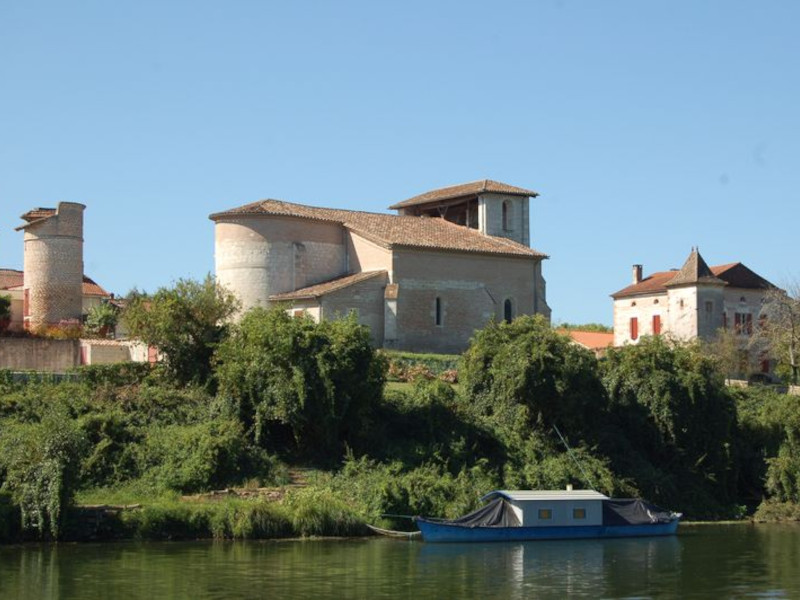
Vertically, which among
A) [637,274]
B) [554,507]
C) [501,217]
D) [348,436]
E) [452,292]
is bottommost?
[554,507]

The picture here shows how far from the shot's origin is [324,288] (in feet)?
185

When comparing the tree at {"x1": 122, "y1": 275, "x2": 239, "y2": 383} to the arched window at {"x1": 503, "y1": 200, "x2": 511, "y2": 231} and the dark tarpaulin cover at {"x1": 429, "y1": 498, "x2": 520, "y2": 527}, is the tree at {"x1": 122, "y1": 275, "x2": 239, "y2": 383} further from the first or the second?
the arched window at {"x1": 503, "y1": 200, "x2": 511, "y2": 231}

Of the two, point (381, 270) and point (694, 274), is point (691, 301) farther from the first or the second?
point (381, 270)

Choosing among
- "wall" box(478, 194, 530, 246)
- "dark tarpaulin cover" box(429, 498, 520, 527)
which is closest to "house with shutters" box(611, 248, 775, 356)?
"wall" box(478, 194, 530, 246)

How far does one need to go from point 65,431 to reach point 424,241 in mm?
28954

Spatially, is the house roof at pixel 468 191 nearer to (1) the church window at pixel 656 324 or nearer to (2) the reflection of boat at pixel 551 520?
(1) the church window at pixel 656 324

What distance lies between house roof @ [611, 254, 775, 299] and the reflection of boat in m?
36.4

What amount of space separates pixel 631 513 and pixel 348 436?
381 inches

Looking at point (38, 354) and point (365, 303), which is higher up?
point (365, 303)

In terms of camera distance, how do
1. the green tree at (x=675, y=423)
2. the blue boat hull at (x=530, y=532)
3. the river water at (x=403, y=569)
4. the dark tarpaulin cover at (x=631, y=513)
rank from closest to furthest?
the river water at (x=403, y=569), the blue boat hull at (x=530, y=532), the dark tarpaulin cover at (x=631, y=513), the green tree at (x=675, y=423)

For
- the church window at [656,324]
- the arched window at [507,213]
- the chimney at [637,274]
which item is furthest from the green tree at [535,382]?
the chimney at [637,274]

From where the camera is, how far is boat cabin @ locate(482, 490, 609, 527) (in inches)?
1377

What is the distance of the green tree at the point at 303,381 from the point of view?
38781 mm

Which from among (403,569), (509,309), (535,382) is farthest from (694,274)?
(403,569)
